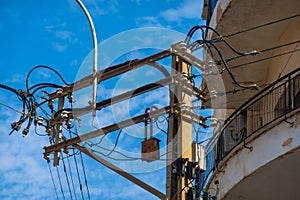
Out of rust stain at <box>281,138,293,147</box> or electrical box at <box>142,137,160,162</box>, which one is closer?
rust stain at <box>281,138,293,147</box>

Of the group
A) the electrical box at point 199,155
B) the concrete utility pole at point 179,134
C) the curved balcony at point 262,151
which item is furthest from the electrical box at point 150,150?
the curved balcony at point 262,151

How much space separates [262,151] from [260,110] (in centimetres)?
200

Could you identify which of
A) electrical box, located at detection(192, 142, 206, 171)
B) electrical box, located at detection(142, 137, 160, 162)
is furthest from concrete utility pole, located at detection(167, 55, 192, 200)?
electrical box, located at detection(142, 137, 160, 162)

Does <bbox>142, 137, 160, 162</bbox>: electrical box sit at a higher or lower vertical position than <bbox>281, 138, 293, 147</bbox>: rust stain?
higher

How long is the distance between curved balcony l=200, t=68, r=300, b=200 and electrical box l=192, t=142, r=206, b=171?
1.81 feet

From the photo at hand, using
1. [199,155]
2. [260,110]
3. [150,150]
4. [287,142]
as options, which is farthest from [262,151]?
[150,150]

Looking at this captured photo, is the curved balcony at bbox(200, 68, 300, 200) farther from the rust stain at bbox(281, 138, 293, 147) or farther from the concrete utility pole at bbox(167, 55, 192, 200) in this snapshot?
the concrete utility pole at bbox(167, 55, 192, 200)

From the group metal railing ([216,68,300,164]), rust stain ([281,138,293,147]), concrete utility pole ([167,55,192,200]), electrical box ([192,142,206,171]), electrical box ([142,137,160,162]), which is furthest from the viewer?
electrical box ([142,137,160,162])

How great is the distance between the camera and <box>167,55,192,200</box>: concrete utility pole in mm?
16047

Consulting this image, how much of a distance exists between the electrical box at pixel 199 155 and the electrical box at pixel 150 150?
29.7 inches

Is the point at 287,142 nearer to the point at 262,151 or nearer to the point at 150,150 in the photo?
the point at 262,151

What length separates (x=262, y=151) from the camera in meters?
15.3

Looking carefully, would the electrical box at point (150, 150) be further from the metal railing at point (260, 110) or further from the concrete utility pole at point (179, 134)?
the metal railing at point (260, 110)

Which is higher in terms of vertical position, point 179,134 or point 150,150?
point 179,134
